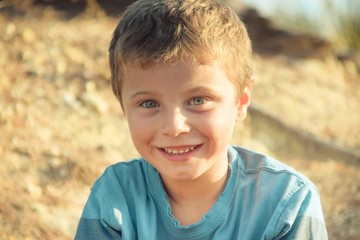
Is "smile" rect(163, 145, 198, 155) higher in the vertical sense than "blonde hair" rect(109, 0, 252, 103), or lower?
lower

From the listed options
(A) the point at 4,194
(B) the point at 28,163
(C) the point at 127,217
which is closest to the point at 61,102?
(B) the point at 28,163

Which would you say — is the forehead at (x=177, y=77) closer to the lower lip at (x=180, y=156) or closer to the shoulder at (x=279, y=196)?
the lower lip at (x=180, y=156)

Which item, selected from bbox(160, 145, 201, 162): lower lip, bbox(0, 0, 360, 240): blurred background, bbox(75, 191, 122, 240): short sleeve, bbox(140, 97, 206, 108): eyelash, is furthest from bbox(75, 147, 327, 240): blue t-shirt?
bbox(0, 0, 360, 240): blurred background

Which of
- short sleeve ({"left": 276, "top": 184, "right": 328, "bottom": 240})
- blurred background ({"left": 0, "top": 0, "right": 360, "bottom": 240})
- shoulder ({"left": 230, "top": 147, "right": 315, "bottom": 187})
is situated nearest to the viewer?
short sleeve ({"left": 276, "top": 184, "right": 328, "bottom": 240})

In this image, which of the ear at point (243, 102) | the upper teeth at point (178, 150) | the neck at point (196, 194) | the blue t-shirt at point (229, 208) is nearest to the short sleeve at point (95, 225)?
the blue t-shirt at point (229, 208)

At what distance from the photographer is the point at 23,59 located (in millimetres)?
5109

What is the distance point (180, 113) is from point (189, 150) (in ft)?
0.47

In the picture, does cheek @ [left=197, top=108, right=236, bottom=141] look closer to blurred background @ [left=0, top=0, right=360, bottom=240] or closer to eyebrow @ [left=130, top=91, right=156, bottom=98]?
eyebrow @ [left=130, top=91, right=156, bottom=98]

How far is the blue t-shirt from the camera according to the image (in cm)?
260

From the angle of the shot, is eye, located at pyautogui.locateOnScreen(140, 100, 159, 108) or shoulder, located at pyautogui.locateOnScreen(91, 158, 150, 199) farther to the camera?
shoulder, located at pyautogui.locateOnScreen(91, 158, 150, 199)

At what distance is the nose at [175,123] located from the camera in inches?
96.9

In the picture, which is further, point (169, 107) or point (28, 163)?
point (28, 163)

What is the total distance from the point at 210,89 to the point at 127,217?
58 centimetres

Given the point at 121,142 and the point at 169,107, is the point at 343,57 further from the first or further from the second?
the point at 169,107
